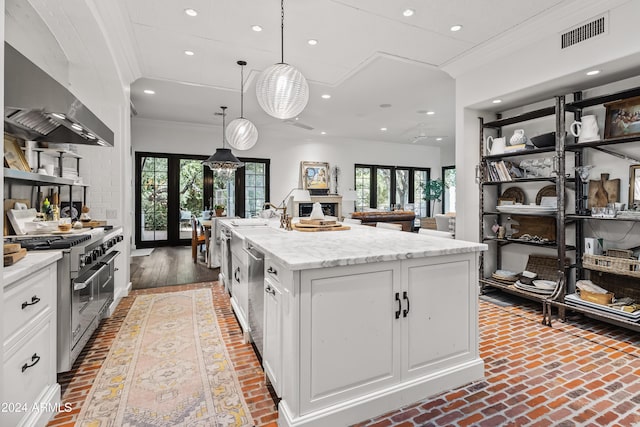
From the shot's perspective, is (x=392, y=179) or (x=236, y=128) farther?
(x=392, y=179)

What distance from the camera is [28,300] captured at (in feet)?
4.94

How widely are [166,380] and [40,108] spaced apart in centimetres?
167

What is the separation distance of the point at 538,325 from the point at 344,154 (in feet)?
24.3

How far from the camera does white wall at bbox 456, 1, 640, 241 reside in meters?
2.53

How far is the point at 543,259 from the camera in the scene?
Answer: 3561 millimetres

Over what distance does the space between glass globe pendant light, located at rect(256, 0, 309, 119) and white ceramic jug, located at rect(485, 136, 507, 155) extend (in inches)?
91.2

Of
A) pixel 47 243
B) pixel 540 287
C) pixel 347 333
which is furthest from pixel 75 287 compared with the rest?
pixel 540 287

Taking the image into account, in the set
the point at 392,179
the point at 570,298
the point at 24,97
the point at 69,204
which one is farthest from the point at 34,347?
the point at 392,179

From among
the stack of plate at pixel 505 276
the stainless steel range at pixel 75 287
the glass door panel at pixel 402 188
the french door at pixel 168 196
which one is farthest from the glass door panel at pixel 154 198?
the stack of plate at pixel 505 276

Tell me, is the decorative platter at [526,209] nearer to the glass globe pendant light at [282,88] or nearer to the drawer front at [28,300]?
the glass globe pendant light at [282,88]

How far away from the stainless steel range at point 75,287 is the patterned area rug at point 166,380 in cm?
27

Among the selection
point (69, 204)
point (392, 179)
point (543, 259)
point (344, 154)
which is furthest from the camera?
point (392, 179)

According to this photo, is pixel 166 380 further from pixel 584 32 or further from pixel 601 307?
pixel 584 32

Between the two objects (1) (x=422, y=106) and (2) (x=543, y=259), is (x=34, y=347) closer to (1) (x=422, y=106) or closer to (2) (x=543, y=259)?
(2) (x=543, y=259)
